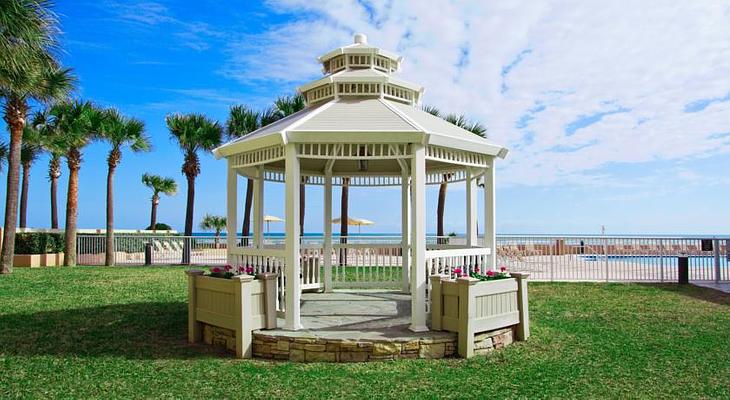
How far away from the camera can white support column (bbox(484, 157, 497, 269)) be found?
8312mm

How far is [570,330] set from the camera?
27.8ft

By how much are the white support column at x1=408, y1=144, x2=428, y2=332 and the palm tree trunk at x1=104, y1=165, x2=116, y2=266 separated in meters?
16.9

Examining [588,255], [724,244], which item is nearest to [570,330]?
[588,255]

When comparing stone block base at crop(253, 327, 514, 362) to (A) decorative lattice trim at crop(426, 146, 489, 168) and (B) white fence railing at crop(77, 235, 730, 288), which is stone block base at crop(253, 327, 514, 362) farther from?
(B) white fence railing at crop(77, 235, 730, 288)

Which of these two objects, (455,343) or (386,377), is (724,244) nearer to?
(455,343)

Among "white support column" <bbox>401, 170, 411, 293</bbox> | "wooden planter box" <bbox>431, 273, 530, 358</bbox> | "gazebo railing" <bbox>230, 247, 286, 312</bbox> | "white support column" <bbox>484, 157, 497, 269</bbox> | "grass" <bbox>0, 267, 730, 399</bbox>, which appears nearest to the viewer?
"grass" <bbox>0, 267, 730, 399</bbox>

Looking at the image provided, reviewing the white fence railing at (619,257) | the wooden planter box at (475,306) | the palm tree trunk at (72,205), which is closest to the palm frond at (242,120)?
the palm tree trunk at (72,205)

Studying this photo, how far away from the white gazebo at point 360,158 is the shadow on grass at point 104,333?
149cm

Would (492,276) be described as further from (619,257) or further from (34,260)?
(34,260)

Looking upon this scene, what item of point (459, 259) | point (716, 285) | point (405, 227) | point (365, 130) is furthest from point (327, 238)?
point (716, 285)

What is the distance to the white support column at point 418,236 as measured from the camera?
7008 mm

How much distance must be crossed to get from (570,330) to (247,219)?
18.8 metres

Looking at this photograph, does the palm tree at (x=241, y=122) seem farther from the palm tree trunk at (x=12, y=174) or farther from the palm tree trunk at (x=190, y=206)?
the palm tree trunk at (x=12, y=174)

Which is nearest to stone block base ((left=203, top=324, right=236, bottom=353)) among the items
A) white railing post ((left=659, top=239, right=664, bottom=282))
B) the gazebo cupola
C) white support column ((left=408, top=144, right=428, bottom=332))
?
white support column ((left=408, top=144, right=428, bottom=332))
